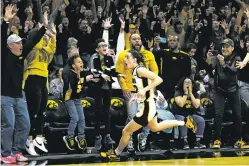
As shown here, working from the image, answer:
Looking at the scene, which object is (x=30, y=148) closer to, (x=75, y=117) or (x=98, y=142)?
(x=75, y=117)

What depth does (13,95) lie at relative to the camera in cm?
1152

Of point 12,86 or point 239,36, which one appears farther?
point 239,36

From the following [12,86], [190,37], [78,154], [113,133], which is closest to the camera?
[12,86]

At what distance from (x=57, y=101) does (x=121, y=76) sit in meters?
1.43

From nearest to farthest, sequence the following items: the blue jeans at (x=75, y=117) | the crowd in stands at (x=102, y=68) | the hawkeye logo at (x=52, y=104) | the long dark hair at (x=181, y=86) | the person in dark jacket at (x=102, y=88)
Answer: the crowd in stands at (x=102, y=68) → the blue jeans at (x=75, y=117) → the person in dark jacket at (x=102, y=88) → the hawkeye logo at (x=52, y=104) → the long dark hair at (x=181, y=86)

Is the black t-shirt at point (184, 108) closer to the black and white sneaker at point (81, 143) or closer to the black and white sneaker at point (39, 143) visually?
the black and white sneaker at point (81, 143)

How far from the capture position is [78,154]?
42.7 feet

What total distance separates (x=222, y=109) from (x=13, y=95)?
4869 millimetres

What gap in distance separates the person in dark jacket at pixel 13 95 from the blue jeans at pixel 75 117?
1.57m

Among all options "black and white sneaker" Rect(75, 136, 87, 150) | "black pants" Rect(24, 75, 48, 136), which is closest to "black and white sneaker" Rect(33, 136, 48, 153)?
"black pants" Rect(24, 75, 48, 136)

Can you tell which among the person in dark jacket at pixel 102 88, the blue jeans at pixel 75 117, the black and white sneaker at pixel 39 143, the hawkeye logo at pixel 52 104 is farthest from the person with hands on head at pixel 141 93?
the hawkeye logo at pixel 52 104

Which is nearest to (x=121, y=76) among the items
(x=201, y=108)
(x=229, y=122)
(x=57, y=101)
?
(x=57, y=101)

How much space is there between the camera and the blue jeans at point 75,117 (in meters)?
13.1

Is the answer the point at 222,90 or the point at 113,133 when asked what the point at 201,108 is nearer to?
the point at 222,90
